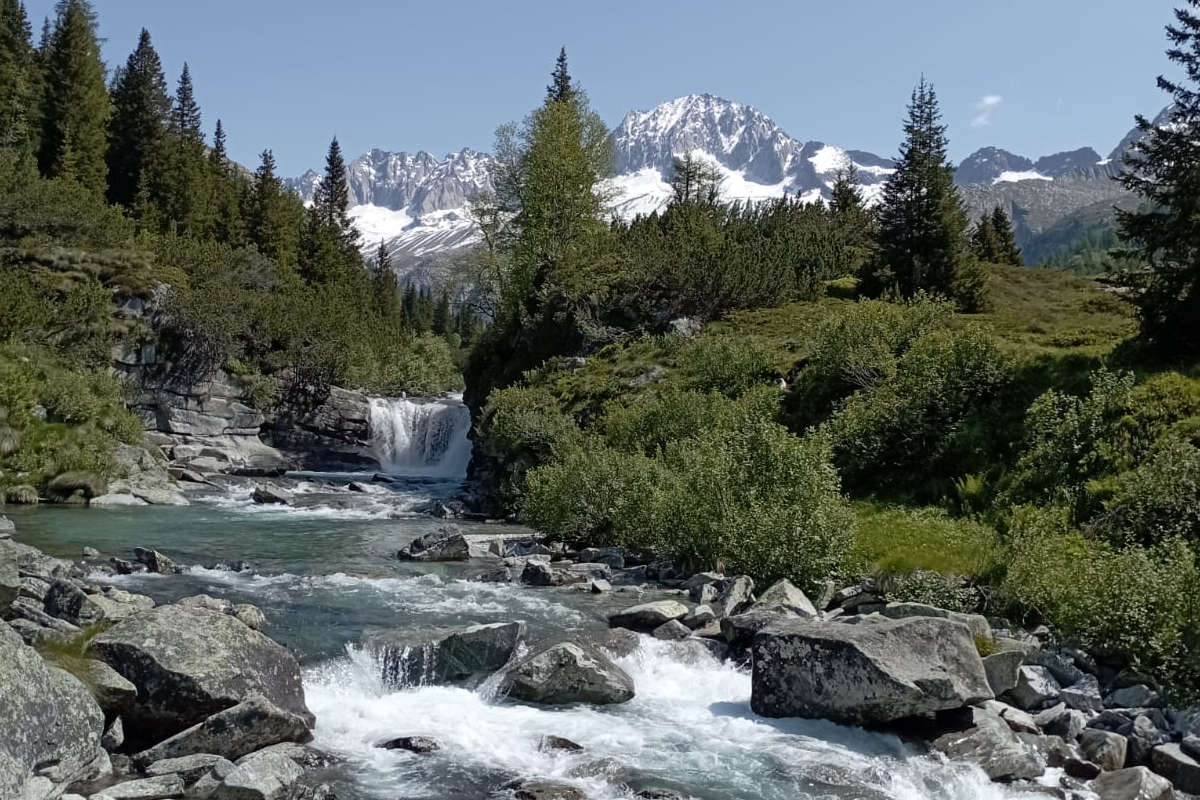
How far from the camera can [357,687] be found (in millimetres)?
11641

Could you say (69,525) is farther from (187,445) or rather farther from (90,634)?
(187,445)

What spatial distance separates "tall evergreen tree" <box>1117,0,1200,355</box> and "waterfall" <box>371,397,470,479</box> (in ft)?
117

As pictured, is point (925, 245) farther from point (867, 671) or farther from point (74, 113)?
point (74, 113)

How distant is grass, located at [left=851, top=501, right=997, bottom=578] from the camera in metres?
15.2

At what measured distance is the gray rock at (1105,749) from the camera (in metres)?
9.55

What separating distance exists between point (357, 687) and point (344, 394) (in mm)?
41155

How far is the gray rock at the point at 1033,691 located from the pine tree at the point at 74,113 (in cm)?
6862

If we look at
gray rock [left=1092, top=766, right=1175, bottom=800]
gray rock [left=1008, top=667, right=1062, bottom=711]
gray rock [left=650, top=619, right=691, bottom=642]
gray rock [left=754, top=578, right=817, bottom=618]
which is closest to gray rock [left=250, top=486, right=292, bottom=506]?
gray rock [left=650, top=619, right=691, bottom=642]

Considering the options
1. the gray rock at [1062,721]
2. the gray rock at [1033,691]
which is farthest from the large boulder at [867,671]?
the gray rock at [1033,691]

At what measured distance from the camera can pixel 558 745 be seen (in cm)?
984

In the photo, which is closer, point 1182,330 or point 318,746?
point 318,746

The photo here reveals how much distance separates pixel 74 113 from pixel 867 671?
75.5 meters

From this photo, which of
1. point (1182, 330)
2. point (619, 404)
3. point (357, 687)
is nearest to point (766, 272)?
point (619, 404)

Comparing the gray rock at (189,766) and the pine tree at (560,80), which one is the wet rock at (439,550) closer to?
the gray rock at (189,766)
